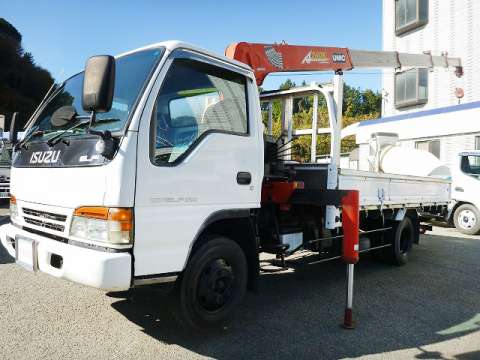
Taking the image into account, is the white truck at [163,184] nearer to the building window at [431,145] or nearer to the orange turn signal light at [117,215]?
the orange turn signal light at [117,215]

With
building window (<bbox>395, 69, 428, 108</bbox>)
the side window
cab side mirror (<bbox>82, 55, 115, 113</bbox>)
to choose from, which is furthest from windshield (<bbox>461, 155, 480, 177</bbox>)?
cab side mirror (<bbox>82, 55, 115, 113</bbox>)

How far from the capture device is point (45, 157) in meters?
3.42

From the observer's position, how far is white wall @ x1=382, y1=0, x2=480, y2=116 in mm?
15992

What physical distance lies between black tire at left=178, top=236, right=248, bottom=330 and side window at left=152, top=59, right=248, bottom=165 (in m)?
0.85

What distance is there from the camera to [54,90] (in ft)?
14.0

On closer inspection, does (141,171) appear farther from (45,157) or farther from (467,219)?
(467,219)

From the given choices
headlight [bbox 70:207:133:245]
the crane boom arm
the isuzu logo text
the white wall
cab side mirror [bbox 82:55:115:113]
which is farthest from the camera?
the white wall

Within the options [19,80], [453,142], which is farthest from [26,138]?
[19,80]

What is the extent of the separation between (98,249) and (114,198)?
39 cm

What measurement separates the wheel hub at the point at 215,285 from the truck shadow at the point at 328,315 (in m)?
0.28

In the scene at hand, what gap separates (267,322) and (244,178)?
1413 mm

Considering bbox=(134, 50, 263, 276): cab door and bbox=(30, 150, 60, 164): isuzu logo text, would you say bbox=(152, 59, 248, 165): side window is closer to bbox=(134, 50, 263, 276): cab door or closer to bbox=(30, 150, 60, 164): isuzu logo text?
bbox=(134, 50, 263, 276): cab door

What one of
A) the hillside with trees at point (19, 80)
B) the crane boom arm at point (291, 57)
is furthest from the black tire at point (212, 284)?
the hillside with trees at point (19, 80)

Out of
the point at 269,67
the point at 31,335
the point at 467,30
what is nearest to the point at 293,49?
the point at 269,67
